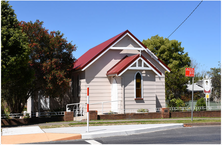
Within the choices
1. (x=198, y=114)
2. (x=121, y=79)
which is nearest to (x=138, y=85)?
(x=121, y=79)

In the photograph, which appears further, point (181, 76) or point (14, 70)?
point (181, 76)

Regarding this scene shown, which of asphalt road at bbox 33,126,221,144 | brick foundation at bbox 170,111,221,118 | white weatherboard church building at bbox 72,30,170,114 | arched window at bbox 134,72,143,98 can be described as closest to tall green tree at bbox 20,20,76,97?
white weatherboard church building at bbox 72,30,170,114

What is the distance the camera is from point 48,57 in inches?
766

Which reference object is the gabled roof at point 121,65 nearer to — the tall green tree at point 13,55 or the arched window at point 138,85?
the arched window at point 138,85

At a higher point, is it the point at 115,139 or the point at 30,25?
the point at 30,25

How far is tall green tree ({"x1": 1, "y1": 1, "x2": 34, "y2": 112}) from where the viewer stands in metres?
15.4

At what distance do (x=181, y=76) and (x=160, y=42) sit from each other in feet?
57.4

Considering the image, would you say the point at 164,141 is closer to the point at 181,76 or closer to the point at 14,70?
the point at 14,70

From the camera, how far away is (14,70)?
52.7ft

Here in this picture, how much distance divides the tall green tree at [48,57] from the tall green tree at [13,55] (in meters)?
1.07

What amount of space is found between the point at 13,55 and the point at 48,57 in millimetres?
3860

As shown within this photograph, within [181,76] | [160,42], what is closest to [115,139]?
[181,76]

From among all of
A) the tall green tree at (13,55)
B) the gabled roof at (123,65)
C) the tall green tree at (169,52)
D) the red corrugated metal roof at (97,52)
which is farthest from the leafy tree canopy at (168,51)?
the tall green tree at (13,55)

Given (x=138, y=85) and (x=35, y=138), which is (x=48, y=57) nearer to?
(x=138, y=85)
